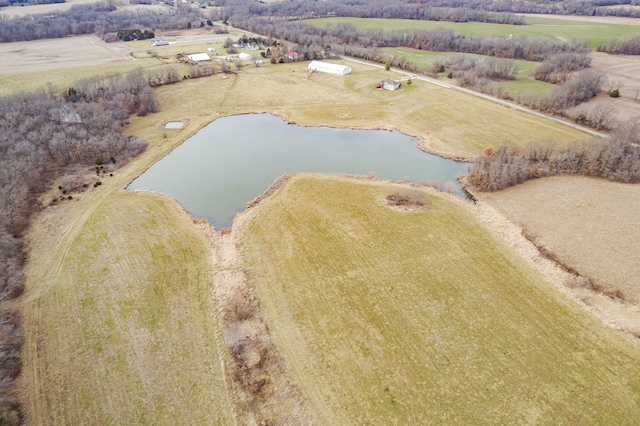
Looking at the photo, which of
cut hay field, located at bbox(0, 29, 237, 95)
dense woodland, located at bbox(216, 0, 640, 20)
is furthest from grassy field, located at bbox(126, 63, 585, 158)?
dense woodland, located at bbox(216, 0, 640, 20)

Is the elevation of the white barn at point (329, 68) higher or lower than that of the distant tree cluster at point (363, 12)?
lower

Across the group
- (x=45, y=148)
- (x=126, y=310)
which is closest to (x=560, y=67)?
(x=126, y=310)

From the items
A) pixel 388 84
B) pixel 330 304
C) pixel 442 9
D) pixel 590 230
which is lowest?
pixel 330 304

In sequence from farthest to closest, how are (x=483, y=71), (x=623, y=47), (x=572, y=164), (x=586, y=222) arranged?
(x=623, y=47) < (x=483, y=71) < (x=572, y=164) < (x=586, y=222)

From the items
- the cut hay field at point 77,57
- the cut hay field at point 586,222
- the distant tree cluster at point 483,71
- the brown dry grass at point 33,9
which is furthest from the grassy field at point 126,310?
the brown dry grass at point 33,9

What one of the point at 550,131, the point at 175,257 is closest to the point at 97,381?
the point at 175,257

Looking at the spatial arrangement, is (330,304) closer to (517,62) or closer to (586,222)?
(586,222)

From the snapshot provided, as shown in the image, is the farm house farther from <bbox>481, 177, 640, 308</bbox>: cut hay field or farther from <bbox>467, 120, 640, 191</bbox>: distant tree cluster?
<bbox>481, 177, 640, 308</bbox>: cut hay field

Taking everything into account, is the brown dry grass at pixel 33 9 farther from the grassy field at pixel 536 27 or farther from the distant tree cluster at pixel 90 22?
the grassy field at pixel 536 27
